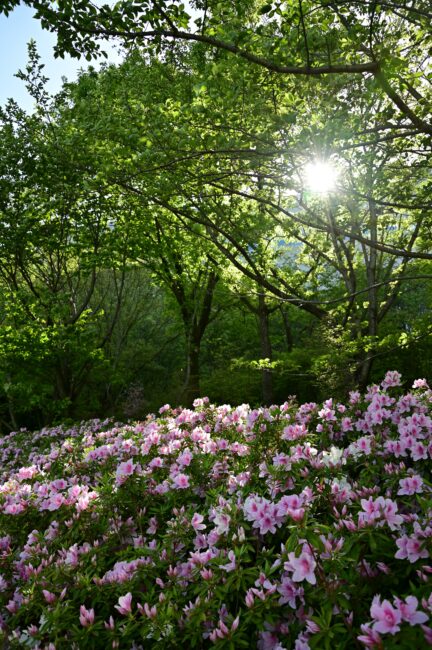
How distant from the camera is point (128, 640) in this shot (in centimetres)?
208

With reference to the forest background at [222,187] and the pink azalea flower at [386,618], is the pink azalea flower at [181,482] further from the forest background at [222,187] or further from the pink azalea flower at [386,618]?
the forest background at [222,187]

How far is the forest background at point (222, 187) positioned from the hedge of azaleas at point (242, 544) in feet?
6.29

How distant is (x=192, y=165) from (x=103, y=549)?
16.7 ft

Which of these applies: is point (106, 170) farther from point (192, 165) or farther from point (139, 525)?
point (139, 525)

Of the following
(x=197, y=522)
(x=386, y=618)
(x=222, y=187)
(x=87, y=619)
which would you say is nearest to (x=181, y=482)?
(x=197, y=522)

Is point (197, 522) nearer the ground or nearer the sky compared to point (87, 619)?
nearer the sky

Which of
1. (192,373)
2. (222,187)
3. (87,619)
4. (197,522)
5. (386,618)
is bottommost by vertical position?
(192,373)

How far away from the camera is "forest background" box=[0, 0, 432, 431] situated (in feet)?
13.2

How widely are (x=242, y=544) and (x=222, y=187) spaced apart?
3.94 metres

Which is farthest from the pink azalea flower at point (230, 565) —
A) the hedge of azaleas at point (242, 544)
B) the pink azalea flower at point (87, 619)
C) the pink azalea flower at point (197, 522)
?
the pink azalea flower at point (87, 619)

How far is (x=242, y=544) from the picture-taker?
2201 mm

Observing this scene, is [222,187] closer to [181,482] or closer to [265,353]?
[181,482]

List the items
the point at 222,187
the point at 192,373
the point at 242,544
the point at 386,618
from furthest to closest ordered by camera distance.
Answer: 1. the point at 192,373
2. the point at 222,187
3. the point at 242,544
4. the point at 386,618

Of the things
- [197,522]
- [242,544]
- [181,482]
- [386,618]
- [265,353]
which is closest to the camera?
[386,618]
